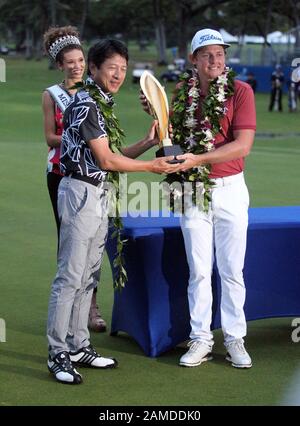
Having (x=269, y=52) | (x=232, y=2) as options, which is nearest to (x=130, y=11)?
(x=232, y=2)

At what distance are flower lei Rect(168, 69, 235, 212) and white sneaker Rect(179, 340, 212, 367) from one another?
0.84m

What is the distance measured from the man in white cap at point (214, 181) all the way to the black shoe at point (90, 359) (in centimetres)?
46

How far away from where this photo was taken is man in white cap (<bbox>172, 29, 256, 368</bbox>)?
5754mm

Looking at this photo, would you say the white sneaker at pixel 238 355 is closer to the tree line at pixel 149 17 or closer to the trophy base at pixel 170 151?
the trophy base at pixel 170 151

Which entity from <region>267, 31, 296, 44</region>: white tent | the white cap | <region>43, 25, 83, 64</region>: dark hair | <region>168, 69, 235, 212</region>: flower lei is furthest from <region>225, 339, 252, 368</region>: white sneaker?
<region>267, 31, 296, 44</region>: white tent

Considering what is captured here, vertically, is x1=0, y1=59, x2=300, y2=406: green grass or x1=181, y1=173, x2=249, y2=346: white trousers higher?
x1=181, y1=173, x2=249, y2=346: white trousers

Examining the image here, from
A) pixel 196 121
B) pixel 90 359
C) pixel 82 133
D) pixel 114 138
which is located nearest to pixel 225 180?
pixel 196 121

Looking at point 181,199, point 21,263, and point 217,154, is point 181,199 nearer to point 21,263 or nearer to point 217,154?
point 217,154

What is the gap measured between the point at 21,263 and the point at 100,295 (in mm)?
1399

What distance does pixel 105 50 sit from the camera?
5469mm

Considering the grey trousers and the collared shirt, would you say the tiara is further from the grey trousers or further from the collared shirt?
the grey trousers

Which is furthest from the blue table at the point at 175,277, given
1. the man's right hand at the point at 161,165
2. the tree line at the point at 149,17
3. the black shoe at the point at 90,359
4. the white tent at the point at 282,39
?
the tree line at the point at 149,17

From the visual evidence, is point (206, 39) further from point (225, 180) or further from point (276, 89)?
point (276, 89)

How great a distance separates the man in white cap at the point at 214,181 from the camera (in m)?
5.75
